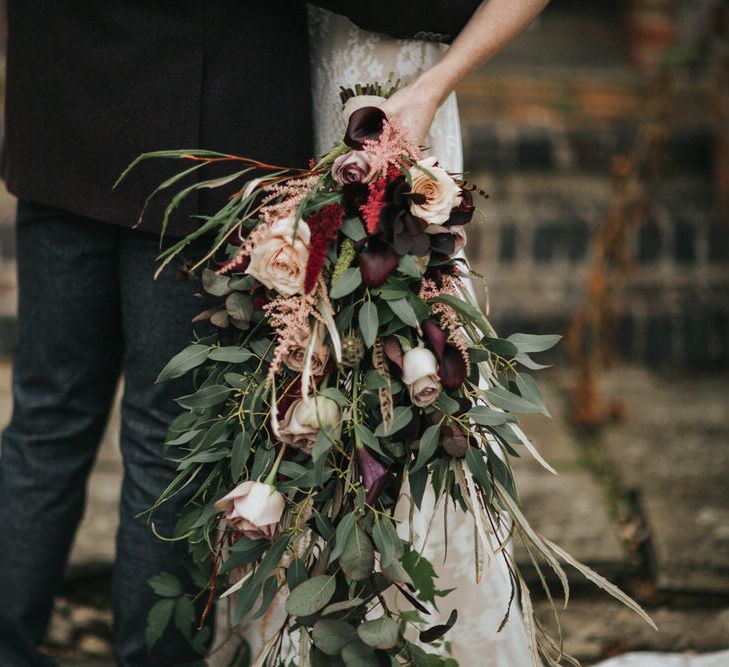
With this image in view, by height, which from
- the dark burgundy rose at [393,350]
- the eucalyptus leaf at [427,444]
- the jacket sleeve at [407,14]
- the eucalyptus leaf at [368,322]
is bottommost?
the eucalyptus leaf at [427,444]

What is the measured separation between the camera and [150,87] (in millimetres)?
1235

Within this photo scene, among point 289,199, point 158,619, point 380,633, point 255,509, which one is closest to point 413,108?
point 289,199

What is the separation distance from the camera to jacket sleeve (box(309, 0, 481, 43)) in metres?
1.20

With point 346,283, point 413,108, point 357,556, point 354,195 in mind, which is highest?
point 413,108

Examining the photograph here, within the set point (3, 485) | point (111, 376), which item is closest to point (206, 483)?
point (111, 376)

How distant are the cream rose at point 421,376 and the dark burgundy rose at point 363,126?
0.25 metres

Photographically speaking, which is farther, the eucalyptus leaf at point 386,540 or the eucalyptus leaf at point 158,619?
the eucalyptus leaf at point 158,619

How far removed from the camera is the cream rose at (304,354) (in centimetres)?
109

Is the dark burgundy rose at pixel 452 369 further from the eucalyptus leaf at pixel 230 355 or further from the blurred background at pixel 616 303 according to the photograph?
the blurred background at pixel 616 303

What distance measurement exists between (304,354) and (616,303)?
78.5 inches

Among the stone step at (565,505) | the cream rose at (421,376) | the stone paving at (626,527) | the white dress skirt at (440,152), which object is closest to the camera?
the cream rose at (421,376)

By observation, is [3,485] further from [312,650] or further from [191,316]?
[312,650]

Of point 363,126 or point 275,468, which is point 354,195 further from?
point 275,468

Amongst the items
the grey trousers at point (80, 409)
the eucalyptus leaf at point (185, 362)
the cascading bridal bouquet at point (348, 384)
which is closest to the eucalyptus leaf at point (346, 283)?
the cascading bridal bouquet at point (348, 384)
